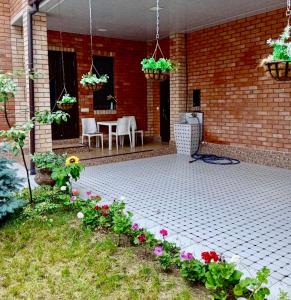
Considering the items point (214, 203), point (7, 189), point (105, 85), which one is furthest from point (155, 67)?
point (105, 85)

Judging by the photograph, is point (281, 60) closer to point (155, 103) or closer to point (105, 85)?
point (105, 85)

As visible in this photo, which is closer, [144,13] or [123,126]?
[144,13]

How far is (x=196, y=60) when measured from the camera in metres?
8.38

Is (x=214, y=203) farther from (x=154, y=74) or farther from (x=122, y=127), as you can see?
(x=122, y=127)

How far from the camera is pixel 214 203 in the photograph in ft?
14.5

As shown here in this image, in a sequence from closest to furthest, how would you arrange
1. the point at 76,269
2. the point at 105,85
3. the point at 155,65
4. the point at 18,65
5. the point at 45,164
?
the point at 76,269 → the point at 155,65 → the point at 45,164 → the point at 18,65 → the point at 105,85

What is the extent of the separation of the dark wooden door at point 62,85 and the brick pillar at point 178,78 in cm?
264

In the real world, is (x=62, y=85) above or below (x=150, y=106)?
above

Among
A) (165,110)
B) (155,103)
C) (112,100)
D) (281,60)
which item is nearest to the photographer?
(281,60)

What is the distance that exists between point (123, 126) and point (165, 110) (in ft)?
7.13

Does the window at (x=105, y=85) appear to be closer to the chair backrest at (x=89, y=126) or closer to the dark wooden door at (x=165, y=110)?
the chair backrest at (x=89, y=126)

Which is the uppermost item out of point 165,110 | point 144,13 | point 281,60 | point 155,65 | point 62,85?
point 144,13

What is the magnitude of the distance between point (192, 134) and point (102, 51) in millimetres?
3628

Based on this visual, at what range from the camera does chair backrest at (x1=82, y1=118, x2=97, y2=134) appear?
865cm
